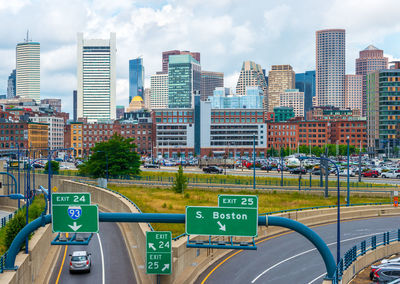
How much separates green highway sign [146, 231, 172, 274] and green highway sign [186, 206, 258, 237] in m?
5.52

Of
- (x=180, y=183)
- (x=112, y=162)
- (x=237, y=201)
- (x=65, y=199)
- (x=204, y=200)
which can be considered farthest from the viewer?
(x=112, y=162)

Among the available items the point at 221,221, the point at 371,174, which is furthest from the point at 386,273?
the point at 371,174

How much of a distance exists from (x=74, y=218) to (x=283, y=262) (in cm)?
1740

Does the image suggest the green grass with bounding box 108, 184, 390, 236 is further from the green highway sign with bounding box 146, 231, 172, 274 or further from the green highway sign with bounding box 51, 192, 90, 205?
the green highway sign with bounding box 51, 192, 90, 205

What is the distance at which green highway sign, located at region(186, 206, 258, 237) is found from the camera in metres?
21.0

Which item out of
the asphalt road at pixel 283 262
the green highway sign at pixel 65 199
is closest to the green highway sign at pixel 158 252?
the green highway sign at pixel 65 199

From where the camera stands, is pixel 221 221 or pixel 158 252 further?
pixel 158 252

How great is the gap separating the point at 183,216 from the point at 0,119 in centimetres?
19247

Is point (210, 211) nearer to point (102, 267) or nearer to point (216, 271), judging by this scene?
point (216, 271)

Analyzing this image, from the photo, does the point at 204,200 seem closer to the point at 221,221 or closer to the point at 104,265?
the point at 104,265

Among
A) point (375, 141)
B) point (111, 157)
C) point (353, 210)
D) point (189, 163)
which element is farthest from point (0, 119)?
point (353, 210)

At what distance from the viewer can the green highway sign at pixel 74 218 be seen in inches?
870

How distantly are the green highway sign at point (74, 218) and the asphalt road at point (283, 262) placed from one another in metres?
11.0

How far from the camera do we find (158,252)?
26734 mm
